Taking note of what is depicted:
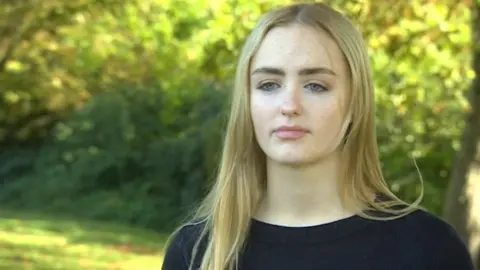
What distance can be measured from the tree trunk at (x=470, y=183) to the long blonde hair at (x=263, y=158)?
3.42m

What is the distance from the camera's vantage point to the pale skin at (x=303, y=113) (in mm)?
1713

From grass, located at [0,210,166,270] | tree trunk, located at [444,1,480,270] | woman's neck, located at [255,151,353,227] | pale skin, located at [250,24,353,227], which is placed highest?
grass, located at [0,210,166,270]

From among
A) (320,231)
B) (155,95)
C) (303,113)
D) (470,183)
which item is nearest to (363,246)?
(320,231)

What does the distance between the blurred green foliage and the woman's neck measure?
5.91ft

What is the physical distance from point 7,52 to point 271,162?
7568 millimetres

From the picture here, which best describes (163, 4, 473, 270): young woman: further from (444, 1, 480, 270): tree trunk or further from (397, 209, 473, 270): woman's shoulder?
(444, 1, 480, 270): tree trunk

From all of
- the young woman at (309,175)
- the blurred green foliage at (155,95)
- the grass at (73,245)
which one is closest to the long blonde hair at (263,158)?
the young woman at (309,175)

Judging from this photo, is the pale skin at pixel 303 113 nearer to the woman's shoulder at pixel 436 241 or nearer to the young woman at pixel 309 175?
the young woman at pixel 309 175

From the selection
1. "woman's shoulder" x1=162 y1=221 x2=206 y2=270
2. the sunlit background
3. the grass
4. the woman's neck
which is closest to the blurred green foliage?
the sunlit background

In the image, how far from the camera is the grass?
30.9 feet

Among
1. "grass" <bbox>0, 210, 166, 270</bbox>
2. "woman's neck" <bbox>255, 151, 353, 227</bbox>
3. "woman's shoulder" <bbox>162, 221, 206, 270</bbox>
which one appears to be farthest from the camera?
"grass" <bbox>0, 210, 166, 270</bbox>

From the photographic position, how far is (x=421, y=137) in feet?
26.0

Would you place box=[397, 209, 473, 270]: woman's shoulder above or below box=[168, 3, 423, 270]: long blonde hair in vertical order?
below

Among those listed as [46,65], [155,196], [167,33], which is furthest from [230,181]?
[155,196]
